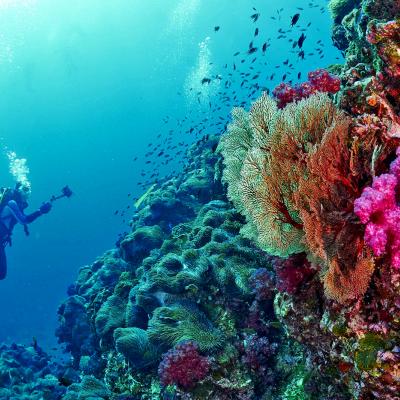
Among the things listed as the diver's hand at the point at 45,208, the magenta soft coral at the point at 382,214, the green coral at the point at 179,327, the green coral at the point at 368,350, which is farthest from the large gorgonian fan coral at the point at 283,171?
the diver's hand at the point at 45,208

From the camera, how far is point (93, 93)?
464 ft

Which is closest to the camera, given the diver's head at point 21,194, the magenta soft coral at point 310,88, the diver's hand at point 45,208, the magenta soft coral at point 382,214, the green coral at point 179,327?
the magenta soft coral at point 382,214

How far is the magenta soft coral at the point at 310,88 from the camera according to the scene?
585 centimetres

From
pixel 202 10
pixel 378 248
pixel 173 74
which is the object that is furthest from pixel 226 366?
pixel 173 74

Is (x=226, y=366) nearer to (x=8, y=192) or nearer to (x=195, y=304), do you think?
(x=195, y=304)

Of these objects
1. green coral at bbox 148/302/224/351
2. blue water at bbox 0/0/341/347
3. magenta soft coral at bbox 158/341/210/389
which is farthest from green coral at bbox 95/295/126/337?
blue water at bbox 0/0/341/347

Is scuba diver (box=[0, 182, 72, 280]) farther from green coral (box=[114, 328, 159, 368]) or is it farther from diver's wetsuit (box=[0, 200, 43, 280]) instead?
green coral (box=[114, 328, 159, 368])

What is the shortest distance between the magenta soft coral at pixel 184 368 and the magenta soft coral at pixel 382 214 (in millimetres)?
3509

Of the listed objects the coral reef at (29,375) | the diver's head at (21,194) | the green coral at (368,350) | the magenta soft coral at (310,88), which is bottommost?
the green coral at (368,350)

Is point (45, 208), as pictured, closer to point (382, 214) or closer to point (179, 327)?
point (179, 327)

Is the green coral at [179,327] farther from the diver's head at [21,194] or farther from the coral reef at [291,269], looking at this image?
the diver's head at [21,194]

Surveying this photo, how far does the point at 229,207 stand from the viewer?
31.1ft

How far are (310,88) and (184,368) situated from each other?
486 centimetres

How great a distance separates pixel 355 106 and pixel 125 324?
706 centimetres
